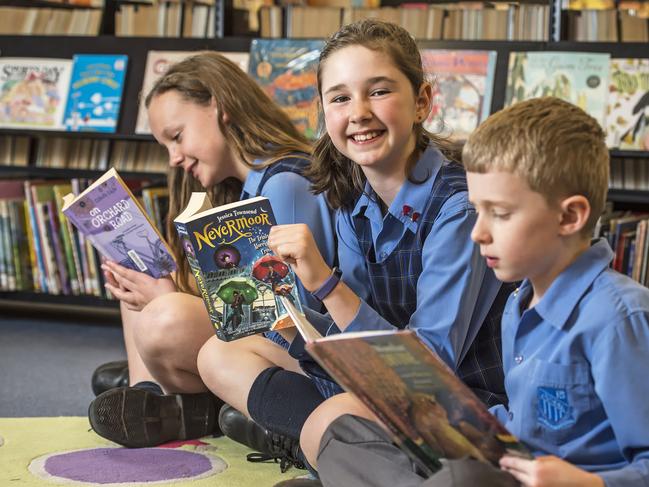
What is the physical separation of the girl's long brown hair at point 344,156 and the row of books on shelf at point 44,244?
159cm

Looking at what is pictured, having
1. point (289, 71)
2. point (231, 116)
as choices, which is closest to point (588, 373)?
point (231, 116)

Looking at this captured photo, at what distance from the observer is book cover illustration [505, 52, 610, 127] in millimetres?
2869

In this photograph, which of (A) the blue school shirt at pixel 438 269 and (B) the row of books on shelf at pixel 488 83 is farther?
(B) the row of books on shelf at pixel 488 83

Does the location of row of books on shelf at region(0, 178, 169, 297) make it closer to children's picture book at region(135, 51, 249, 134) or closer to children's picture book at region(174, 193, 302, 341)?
children's picture book at region(135, 51, 249, 134)

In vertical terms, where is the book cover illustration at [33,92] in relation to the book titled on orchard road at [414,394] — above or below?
above

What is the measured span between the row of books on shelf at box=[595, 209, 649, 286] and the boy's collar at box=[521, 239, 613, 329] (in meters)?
1.81

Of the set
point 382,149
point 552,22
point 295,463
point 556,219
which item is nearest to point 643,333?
point 556,219

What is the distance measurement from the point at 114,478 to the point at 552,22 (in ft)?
6.57

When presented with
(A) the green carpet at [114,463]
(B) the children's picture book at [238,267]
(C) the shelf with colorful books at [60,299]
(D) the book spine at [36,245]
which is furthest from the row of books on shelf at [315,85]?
(B) the children's picture book at [238,267]

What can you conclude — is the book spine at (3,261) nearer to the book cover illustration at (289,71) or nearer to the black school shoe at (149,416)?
the book cover illustration at (289,71)

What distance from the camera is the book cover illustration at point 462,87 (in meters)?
2.96

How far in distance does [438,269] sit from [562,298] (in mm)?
340

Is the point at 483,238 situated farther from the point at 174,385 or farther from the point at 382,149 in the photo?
the point at 174,385

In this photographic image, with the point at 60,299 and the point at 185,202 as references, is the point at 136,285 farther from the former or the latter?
the point at 60,299
